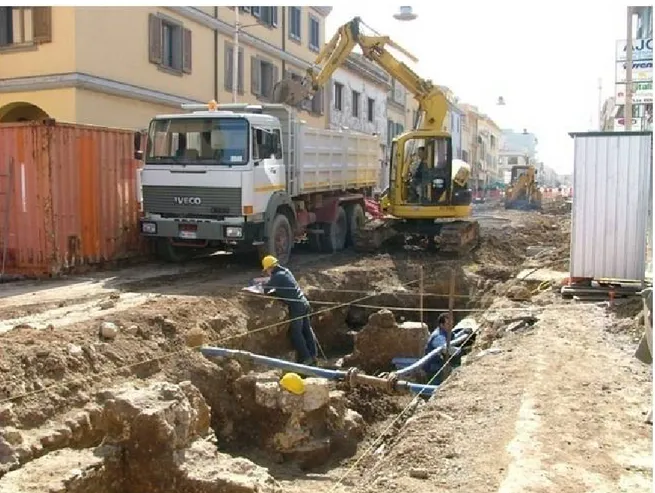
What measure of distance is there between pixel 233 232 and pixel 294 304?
6.62 ft

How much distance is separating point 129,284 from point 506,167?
92555mm

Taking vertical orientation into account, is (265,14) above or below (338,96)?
above

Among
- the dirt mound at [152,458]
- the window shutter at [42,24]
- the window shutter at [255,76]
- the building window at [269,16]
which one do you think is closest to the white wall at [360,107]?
the building window at [269,16]

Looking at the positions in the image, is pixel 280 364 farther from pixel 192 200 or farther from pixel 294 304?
pixel 192 200

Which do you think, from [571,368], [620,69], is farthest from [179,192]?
[620,69]

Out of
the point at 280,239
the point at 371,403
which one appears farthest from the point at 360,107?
the point at 371,403

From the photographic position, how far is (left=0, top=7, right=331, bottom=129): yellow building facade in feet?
55.3

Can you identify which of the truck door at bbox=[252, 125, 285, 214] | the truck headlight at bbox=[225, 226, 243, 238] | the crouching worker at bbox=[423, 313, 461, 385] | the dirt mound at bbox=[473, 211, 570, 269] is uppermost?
the truck door at bbox=[252, 125, 285, 214]

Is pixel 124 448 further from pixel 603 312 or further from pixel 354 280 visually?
pixel 354 280

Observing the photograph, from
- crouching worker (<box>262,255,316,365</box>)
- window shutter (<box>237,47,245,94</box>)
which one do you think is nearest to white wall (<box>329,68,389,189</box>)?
window shutter (<box>237,47,245,94</box>)

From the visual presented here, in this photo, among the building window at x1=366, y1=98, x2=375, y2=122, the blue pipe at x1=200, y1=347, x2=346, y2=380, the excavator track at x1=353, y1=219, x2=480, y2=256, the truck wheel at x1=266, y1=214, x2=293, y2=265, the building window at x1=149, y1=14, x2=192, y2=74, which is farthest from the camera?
the building window at x1=366, y1=98, x2=375, y2=122

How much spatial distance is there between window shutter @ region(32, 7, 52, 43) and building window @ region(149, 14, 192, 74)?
330cm

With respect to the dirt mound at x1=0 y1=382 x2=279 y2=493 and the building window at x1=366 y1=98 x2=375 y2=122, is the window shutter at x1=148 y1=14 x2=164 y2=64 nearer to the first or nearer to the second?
the dirt mound at x1=0 y1=382 x2=279 y2=493

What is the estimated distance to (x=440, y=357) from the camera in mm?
10406
